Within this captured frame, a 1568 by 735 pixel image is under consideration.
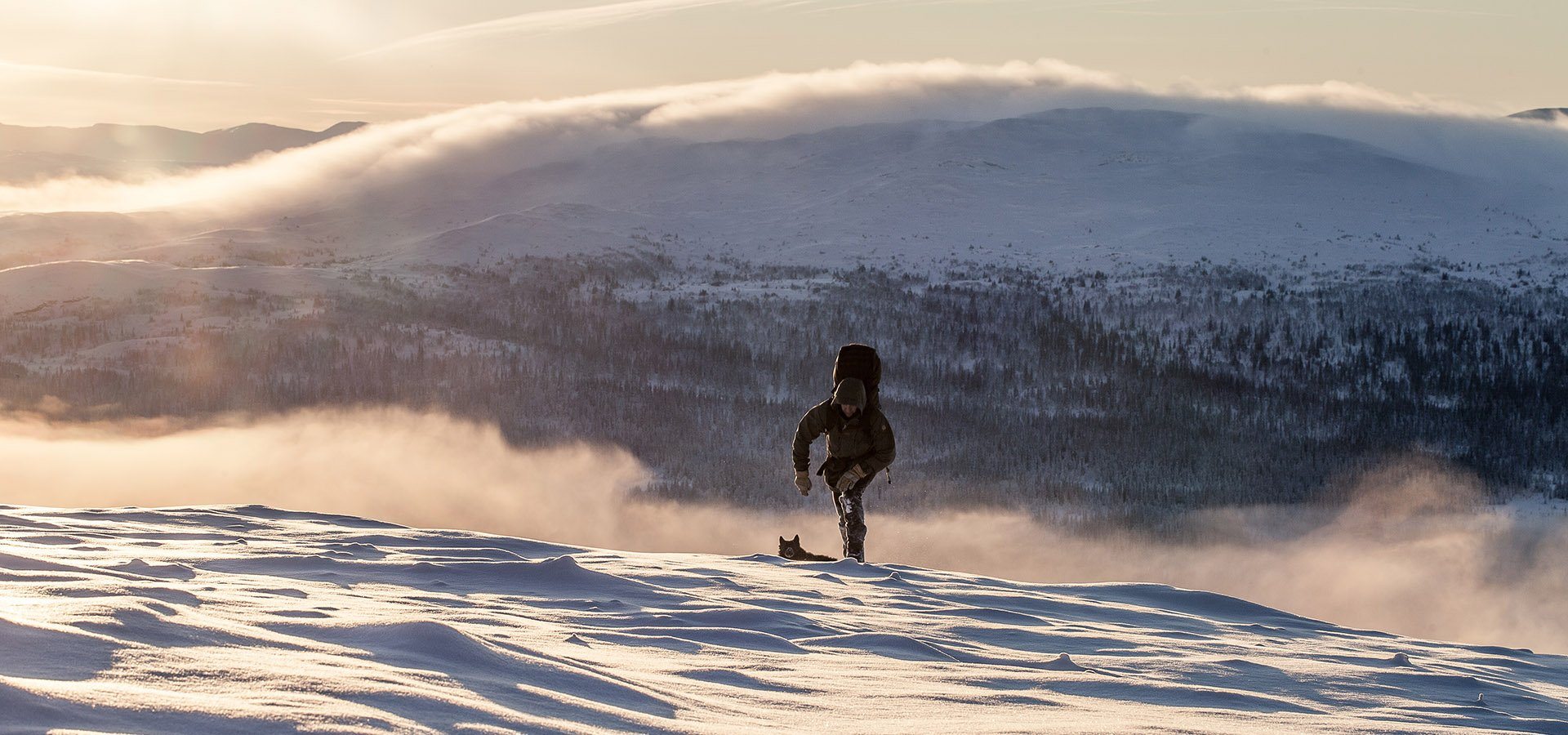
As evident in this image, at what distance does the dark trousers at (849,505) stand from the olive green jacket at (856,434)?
0.32 feet

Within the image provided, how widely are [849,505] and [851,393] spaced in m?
1.13

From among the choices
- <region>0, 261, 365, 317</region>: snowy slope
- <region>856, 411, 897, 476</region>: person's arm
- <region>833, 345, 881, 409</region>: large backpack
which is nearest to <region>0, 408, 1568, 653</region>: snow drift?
<region>856, 411, 897, 476</region>: person's arm

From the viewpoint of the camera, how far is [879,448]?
12.6 metres

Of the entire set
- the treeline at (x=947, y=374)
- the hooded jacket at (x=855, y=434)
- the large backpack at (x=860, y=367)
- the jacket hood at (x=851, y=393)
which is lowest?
the treeline at (x=947, y=374)

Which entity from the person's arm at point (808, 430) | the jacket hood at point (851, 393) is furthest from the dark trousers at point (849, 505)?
the jacket hood at point (851, 393)

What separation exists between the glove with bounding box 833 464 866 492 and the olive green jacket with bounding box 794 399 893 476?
0.14 ft

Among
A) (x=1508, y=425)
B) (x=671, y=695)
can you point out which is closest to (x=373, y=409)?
(x=1508, y=425)

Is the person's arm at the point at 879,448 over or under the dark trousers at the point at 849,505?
over

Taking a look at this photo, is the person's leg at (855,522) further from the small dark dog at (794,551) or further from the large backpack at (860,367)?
the large backpack at (860,367)

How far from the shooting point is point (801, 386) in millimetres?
48938

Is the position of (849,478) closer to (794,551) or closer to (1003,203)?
(794,551)

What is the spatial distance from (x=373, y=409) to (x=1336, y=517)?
2727cm

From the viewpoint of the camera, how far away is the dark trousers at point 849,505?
41.8 feet

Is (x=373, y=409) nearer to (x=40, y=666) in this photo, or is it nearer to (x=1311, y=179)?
(x=40, y=666)
